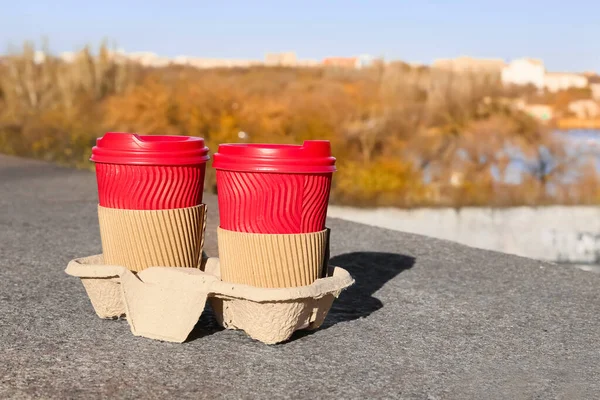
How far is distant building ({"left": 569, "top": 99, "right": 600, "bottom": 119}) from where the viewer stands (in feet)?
94.8

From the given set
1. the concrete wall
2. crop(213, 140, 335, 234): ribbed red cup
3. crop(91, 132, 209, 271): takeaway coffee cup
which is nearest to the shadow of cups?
crop(213, 140, 335, 234): ribbed red cup

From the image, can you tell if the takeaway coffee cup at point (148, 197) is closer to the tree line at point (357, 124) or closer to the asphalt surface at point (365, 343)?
the asphalt surface at point (365, 343)

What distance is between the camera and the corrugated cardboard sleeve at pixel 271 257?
14.0 ft

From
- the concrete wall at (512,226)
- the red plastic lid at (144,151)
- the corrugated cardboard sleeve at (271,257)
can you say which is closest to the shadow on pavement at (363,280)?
the corrugated cardboard sleeve at (271,257)

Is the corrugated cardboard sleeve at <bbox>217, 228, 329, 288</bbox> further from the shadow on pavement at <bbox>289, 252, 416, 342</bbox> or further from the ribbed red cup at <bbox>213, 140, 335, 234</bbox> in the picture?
the shadow on pavement at <bbox>289, 252, 416, 342</bbox>

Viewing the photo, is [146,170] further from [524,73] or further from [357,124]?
[524,73]

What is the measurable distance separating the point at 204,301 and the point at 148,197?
64cm

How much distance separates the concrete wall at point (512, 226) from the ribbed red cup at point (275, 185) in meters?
11.5

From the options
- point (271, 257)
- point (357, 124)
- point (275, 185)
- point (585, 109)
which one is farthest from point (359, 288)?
point (585, 109)

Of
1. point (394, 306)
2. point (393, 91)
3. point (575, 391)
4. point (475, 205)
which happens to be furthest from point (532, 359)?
point (393, 91)

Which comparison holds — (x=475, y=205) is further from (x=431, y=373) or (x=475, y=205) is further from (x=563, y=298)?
(x=431, y=373)

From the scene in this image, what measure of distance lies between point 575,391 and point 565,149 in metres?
21.2

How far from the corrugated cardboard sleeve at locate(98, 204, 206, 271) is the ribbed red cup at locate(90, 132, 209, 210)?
0.15 feet

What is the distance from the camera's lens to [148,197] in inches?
179
